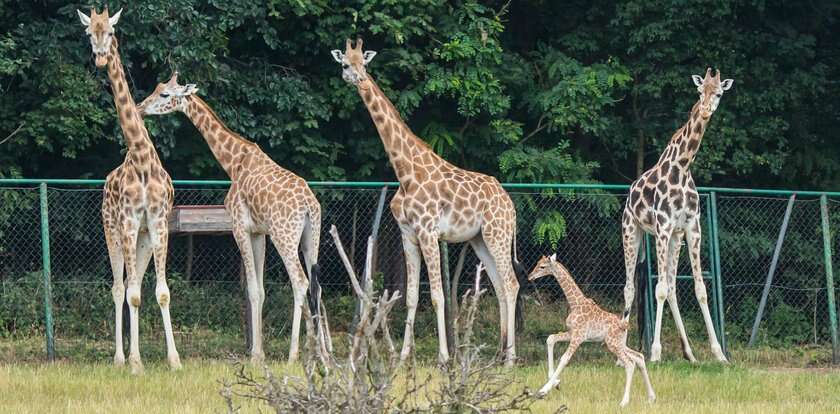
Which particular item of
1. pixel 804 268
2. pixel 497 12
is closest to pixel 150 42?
pixel 497 12

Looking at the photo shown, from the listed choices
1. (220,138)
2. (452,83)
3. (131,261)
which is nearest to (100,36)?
(220,138)

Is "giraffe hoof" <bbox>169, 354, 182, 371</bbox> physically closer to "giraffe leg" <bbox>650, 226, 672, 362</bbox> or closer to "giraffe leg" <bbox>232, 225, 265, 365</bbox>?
"giraffe leg" <bbox>232, 225, 265, 365</bbox>

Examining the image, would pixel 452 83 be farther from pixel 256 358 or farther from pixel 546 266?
pixel 256 358

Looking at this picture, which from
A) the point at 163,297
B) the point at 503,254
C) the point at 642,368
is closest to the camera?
the point at 642,368

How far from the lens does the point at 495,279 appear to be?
46.3 feet

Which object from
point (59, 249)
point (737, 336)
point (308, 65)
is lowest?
point (737, 336)

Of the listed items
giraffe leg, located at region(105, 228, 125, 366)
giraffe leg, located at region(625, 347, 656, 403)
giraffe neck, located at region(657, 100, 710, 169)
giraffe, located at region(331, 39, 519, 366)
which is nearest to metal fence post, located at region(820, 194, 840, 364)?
giraffe neck, located at region(657, 100, 710, 169)

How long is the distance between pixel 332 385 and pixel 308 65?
10977mm

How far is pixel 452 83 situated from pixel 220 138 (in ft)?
10.9

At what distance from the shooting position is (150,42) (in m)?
15.5

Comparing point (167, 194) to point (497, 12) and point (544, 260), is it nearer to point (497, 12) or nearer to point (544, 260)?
point (544, 260)

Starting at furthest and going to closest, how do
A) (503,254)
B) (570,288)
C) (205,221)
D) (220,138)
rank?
1. (205,221)
2. (220,138)
3. (503,254)
4. (570,288)

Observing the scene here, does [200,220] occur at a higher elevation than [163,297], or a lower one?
higher

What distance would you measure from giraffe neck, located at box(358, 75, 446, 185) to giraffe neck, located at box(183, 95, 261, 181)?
1347 millimetres
